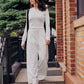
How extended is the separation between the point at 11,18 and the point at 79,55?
15707 mm

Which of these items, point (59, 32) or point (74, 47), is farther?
point (59, 32)

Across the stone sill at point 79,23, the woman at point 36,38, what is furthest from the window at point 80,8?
the woman at point 36,38

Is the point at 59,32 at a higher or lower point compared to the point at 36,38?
higher

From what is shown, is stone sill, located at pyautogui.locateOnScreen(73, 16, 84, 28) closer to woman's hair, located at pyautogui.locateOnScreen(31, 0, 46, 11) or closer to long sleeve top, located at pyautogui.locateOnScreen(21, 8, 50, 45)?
long sleeve top, located at pyautogui.locateOnScreen(21, 8, 50, 45)

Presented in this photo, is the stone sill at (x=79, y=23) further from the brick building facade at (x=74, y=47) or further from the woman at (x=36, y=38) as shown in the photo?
the woman at (x=36, y=38)

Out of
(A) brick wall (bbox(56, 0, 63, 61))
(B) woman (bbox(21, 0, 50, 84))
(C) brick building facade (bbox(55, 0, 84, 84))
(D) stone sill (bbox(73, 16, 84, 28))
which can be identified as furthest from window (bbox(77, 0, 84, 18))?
(A) brick wall (bbox(56, 0, 63, 61))

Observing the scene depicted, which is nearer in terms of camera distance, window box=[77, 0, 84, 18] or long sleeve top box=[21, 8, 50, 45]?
window box=[77, 0, 84, 18]

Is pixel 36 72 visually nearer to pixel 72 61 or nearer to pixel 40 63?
pixel 40 63

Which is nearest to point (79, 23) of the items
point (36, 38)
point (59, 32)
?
point (36, 38)

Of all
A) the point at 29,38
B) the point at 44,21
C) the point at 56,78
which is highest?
the point at 44,21

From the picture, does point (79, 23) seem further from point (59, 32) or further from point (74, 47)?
point (59, 32)

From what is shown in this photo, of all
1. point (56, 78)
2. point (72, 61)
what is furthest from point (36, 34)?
point (56, 78)

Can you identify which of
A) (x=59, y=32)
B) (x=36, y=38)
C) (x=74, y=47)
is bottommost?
(x=74, y=47)

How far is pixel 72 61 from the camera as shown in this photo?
518cm
